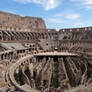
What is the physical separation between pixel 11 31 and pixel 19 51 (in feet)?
41.4

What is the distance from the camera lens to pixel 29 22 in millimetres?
67250

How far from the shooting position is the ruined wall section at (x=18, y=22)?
52838mm

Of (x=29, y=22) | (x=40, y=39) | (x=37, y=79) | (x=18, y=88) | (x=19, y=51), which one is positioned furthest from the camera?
(x=29, y=22)

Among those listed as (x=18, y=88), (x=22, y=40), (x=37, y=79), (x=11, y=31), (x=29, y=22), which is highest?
(x=29, y=22)

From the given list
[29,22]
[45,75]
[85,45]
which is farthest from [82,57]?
[29,22]

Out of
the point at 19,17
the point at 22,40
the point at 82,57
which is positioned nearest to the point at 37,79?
the point at 82,57

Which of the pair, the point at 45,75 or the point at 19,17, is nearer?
the point at 45,75

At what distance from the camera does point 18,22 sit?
62031 mm

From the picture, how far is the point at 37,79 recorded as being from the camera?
934 inches

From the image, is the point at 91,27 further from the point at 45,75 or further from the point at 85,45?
the point at 45,75

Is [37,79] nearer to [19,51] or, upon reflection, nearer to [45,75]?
[45,75]

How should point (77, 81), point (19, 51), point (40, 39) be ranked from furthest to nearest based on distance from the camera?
point (40, 39), point (19, 51), point (77, 81)

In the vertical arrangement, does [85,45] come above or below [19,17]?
below

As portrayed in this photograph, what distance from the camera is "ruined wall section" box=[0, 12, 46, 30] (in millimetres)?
52838
